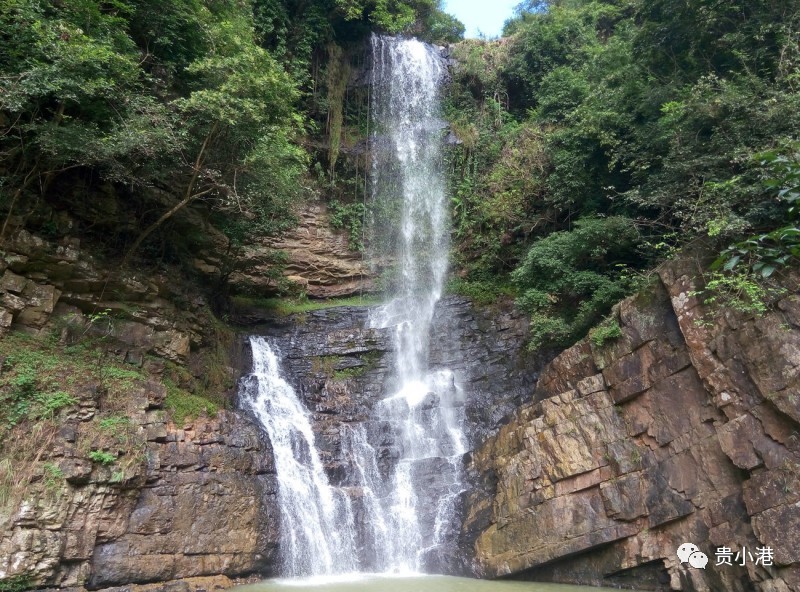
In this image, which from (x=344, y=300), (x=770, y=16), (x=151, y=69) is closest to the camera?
(x=770, y=16)

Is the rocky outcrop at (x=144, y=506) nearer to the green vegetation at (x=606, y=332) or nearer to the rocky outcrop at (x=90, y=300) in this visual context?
the rocky outcrop at (x=90, y=300)

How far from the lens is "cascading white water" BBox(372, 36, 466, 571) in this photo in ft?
39.8

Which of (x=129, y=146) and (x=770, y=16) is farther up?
(x=770, y=16)

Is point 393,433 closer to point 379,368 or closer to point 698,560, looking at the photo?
point 379,368

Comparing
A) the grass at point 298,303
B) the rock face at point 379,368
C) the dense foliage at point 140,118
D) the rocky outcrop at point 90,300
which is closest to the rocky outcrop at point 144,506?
the rocky outcrop at point 90,300

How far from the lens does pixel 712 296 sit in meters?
9.38

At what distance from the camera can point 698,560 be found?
8695 mm

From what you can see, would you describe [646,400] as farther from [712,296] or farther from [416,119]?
[416,119]

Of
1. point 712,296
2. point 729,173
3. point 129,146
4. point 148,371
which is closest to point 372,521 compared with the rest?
point 148,371

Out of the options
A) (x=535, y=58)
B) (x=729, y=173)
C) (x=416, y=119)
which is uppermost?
(x=535, y=58)

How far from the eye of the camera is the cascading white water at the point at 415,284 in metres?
12.1

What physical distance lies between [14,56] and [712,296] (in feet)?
42.1

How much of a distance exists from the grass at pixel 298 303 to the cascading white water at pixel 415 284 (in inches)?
36.3

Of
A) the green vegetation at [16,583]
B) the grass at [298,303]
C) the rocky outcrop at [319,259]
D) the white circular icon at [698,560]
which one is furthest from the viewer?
the rocky outcrop at [319,259]
